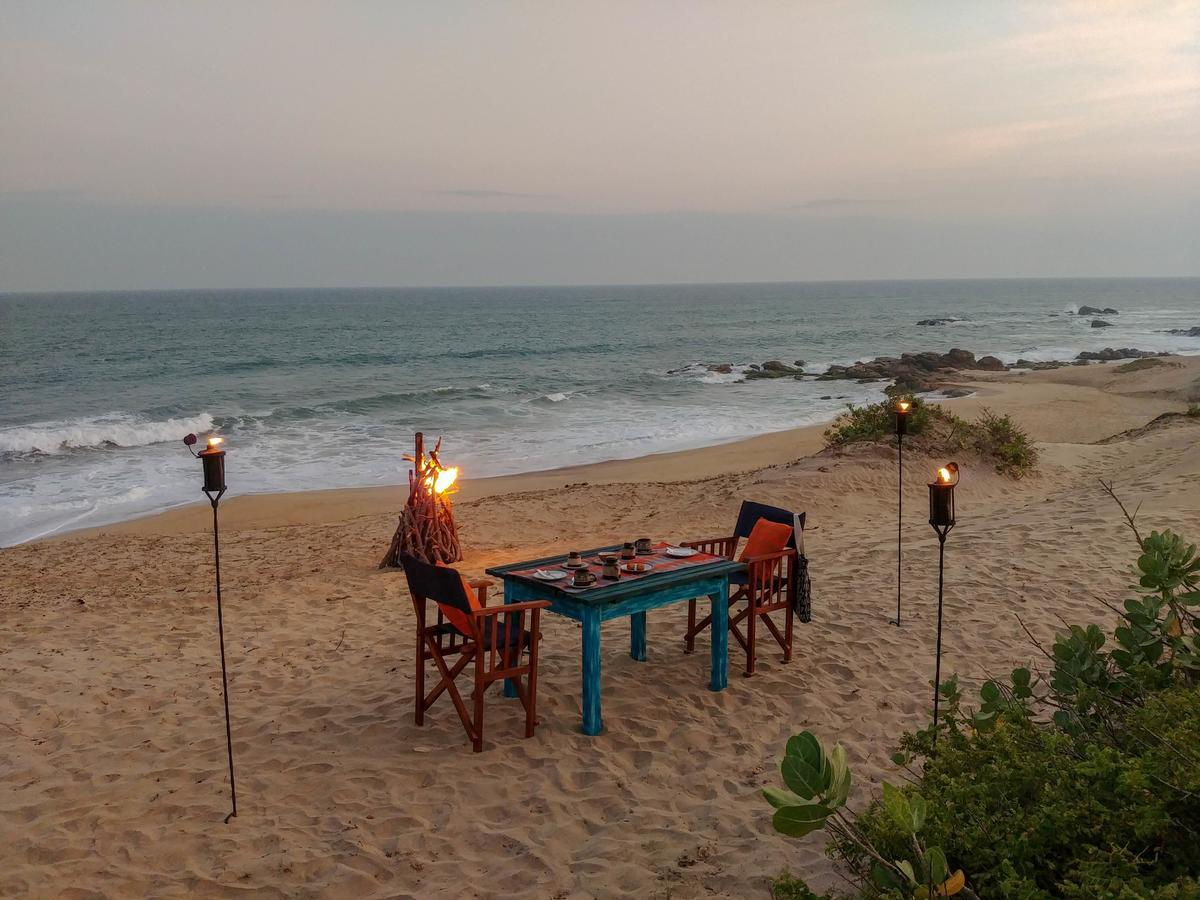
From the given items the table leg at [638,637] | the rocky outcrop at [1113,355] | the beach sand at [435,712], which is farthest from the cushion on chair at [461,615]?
the rocky outcrop at [1113,355]

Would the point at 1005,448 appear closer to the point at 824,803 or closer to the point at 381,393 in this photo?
the point at 824,803

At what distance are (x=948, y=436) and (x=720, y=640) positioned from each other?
28.3 ft

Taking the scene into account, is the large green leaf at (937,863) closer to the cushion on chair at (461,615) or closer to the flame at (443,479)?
the cushion on chair at (461,615)

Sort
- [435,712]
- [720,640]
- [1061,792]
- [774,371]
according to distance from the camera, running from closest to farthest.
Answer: [1061,792] → [435,712] → [720,640] → [774,371]

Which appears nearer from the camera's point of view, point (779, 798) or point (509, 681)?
point (779, 798)

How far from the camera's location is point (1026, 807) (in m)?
2.86

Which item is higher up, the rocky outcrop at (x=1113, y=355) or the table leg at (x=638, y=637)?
the rocky outcrop at (x=1113, y=355)

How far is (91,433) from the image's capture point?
21.5 meters

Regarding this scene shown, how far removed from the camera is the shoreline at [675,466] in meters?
13.1

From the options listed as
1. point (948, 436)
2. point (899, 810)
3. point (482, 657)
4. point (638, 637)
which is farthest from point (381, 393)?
point (899, 810)

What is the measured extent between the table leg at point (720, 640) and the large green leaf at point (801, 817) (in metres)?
3.27

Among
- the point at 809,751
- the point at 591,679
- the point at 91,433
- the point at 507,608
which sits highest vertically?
the point at 809,751

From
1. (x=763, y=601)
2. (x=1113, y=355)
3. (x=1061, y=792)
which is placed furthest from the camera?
(x=1113, y=355)

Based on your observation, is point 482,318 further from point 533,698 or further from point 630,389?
point 533,698
